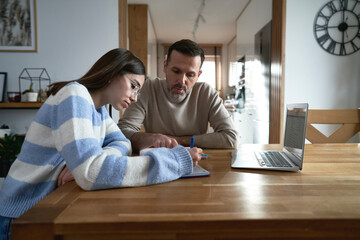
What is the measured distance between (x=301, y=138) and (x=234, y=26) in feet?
19.0

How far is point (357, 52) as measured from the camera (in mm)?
2922

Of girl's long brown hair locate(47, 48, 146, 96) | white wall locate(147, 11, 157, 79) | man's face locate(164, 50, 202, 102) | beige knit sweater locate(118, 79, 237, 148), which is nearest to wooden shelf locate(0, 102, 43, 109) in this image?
beige knit sweater locate(118, 79, 237, 148)

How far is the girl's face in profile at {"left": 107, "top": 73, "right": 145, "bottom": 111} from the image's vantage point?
1042 millimetres

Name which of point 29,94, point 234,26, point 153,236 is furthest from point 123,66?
point 234,26

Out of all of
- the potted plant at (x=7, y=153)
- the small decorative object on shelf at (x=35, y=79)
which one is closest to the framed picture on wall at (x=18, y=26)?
the small decorative object on shelf at (x=35, y=79)

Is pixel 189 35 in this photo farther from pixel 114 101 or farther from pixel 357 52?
pixel 114 101

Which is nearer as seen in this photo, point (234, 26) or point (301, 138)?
point (301, 138)

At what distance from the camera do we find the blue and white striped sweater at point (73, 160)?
2.24ft

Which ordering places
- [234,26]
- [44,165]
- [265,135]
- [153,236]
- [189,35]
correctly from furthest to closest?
[189,35] → [234,26] → [265,135] → [44,165] → [153,236]

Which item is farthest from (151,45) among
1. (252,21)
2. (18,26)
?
(18,26)

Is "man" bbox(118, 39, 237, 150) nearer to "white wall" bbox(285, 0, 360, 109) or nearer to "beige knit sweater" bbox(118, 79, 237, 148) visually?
"beige knit sweater" bbox(118, 79, 237, 148)

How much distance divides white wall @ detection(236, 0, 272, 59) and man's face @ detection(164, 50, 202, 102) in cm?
223

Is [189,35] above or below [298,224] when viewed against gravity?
above

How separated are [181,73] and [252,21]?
318 centimetres
